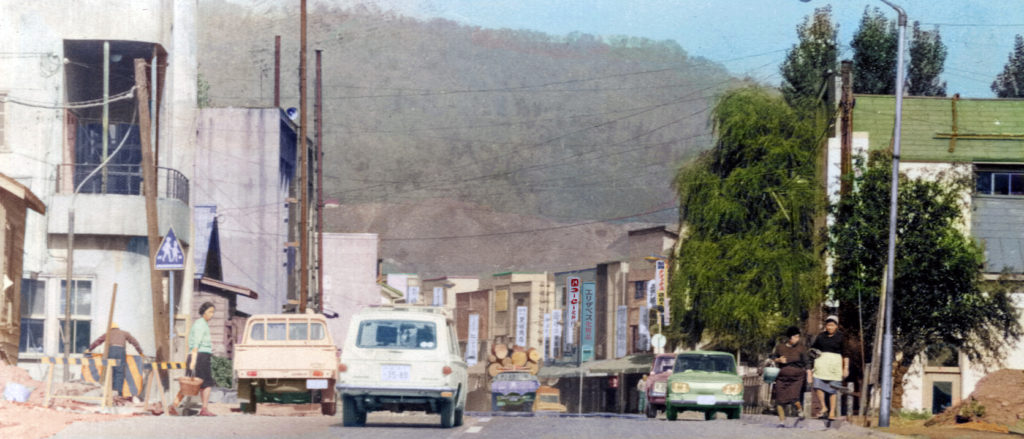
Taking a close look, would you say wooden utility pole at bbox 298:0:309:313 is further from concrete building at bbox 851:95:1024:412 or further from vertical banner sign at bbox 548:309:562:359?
vertical banner sign at bbox 548:309:562:359

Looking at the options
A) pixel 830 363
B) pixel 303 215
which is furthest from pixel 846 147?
pixel 830 363

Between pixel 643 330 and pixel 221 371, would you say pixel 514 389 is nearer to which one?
pixel 221 371

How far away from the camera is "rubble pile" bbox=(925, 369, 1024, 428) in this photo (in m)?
25.6

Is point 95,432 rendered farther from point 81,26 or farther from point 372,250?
point 372,250

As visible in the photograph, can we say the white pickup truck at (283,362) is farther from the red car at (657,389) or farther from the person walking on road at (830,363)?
the red car at (657,389)

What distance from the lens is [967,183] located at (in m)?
45.9

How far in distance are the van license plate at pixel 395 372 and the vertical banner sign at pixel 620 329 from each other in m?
70.4

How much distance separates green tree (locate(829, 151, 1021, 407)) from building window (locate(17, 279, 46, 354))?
22819 mm

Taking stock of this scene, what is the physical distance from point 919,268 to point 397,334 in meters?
24.8

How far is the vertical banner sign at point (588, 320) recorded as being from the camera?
320 feet

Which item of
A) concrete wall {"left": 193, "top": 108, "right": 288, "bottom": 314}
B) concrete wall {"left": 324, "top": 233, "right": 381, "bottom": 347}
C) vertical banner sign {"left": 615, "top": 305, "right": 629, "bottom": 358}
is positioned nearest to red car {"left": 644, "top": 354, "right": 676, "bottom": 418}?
concrete wall {"left": 193, "top": 108, "right": 288, "bottom": 314}

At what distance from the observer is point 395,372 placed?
70.6 feet

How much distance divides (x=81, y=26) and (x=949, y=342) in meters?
27.0

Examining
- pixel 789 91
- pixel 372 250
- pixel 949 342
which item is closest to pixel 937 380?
pixel 949 342
